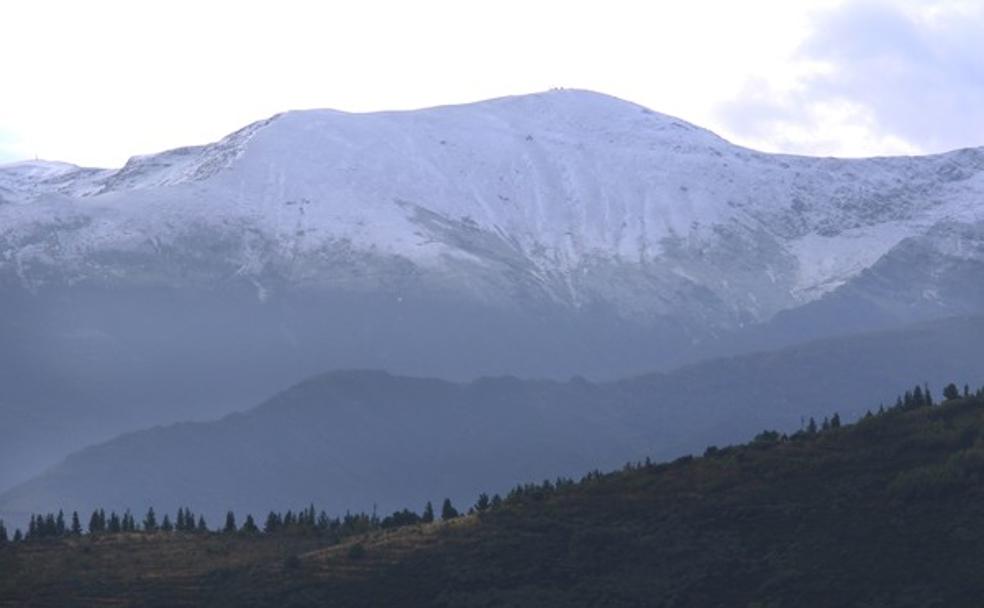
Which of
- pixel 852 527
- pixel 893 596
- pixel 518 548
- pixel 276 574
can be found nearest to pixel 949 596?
pixel 893 596

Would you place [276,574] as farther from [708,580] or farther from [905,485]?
[905,485]

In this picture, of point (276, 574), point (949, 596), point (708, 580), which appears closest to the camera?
point (949, 596)

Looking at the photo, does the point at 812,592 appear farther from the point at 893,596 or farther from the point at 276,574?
Answer: the point at 276,574

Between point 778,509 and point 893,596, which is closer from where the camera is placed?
point 893,596

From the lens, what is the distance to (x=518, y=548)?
653 ft

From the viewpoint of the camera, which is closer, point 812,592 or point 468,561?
point 812,592

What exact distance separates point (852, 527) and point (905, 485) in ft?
24.5

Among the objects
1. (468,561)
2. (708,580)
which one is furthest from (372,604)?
(708,580)

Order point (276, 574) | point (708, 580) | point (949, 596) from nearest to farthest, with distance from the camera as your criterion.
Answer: point (949, 596) < point (708, 580) < point (276, 574)

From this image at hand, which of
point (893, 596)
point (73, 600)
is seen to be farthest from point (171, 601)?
point (893, 596)

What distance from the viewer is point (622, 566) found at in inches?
7559

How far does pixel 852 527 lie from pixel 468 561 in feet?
85.8

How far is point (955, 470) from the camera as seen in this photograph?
647 ft

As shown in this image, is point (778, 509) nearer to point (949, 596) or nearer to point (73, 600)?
point (949, 596)
